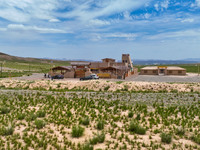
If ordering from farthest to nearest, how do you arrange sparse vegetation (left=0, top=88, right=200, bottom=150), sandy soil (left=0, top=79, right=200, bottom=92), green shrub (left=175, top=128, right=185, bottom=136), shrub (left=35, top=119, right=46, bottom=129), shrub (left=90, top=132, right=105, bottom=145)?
sandy soil (left=0, top=79, right=200, bottom=92)
shrub (left=35, top=119, right=46, bottom=129)
green shrub (left=175, top=128, right=185, bottom=136)
shrub (left=90, top=132, right=105, bottom=145)
sparse vegetation (left=0, top=88, right=200, bottom=150)

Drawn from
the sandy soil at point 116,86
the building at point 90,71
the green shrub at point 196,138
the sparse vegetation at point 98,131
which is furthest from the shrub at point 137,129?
the building at point 90,71

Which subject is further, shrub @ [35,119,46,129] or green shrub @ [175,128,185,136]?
shrub @ [35,119,46,129]

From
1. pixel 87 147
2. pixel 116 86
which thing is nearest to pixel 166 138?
pixel 87 147

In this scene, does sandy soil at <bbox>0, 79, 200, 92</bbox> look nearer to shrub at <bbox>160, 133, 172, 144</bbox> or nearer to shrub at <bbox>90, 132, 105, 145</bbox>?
shrub at <bbox>160, 133, 172, 144</bbox>

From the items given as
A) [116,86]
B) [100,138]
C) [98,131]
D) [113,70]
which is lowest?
[98,131]

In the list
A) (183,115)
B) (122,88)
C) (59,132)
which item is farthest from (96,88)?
(59,132)

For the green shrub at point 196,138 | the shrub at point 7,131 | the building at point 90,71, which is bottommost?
the green shrub at point 196,138

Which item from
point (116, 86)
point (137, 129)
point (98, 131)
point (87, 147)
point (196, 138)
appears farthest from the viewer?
point (116, 86)

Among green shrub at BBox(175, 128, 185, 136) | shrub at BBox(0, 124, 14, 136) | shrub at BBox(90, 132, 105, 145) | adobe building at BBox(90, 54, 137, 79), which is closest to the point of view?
shrub at BBox(90, 132, 105, 145)

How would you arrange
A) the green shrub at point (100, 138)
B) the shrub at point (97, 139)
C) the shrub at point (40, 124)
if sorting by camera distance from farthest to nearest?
the shrub at point (40, 124) < the green shrub at point (100, 138) < the shrub at point (97, 139)

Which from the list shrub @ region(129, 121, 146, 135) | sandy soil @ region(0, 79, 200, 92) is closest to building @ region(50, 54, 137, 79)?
sandy soil @ region(0, 79, 200, 92)

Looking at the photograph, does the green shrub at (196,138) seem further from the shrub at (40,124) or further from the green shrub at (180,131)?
the shrub at (40,124)

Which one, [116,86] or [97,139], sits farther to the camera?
[116,86]

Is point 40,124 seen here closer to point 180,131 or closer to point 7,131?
point 7,131
